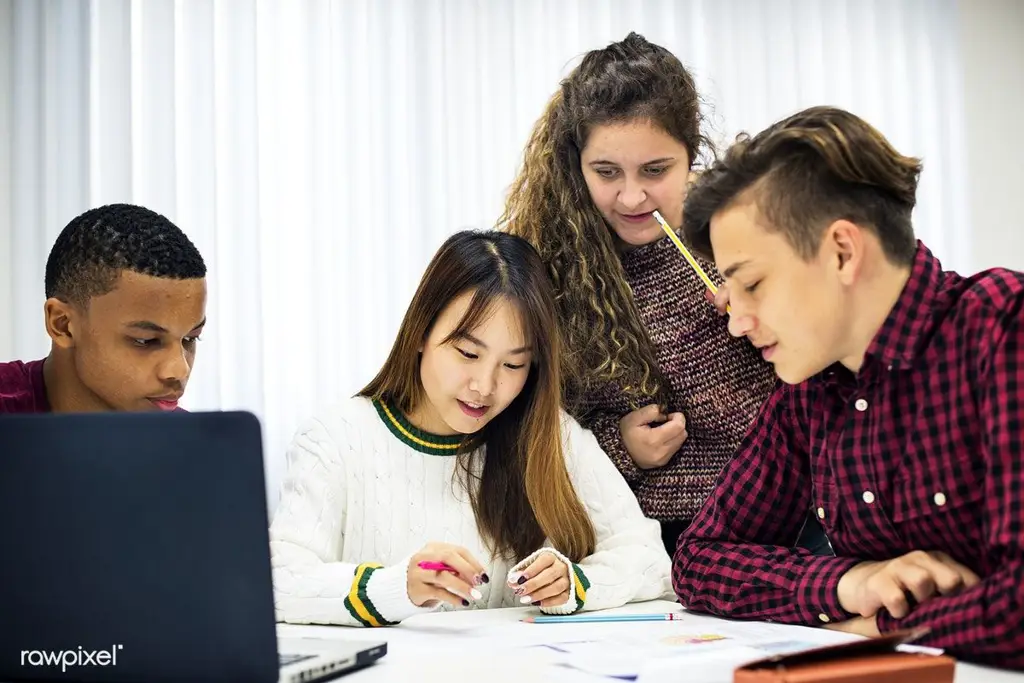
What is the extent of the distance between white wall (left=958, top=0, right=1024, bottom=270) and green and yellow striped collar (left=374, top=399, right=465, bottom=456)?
2.60 metres

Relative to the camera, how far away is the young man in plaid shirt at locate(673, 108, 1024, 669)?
3.54 feet

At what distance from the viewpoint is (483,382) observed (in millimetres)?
1598

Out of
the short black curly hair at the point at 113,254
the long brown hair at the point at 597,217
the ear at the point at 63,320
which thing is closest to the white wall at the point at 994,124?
the long brown hair at the point at 597,217

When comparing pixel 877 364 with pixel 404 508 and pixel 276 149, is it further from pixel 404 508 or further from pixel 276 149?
pixel 276 149

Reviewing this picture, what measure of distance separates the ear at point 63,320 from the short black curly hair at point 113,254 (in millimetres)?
14

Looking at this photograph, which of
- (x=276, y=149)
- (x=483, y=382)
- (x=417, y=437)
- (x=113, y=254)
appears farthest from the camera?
(x=276, y=149)

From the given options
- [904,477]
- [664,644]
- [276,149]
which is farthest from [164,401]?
[276,149]

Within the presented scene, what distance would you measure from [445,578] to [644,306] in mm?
682

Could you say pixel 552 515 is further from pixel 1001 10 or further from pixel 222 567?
pixel 1001 10

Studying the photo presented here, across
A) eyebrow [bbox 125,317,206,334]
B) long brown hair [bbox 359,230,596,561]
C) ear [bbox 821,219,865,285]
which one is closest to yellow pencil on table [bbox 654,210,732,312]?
long brown hair [bbox 359,230,596,561]

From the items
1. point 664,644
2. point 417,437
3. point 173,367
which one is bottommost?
point 664,644

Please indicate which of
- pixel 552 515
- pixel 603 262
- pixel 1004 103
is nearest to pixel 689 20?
pixel 1004 103

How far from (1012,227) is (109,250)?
318cm

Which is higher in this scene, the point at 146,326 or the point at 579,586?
the point at 146,326
